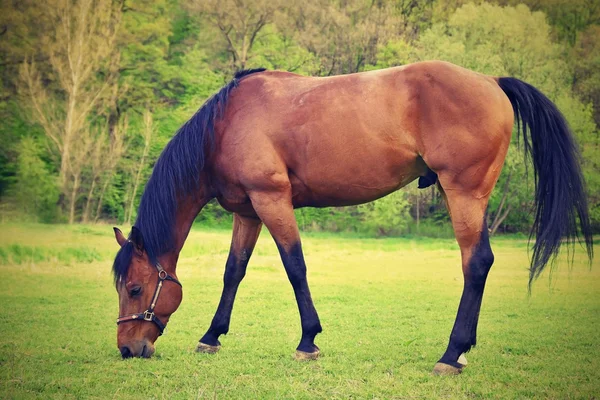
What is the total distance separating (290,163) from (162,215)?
52.8 inches

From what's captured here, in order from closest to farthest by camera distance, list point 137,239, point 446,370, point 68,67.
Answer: point 446,370 → point 137,239 → point 68,67

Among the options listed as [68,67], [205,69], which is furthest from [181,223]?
[205,69]

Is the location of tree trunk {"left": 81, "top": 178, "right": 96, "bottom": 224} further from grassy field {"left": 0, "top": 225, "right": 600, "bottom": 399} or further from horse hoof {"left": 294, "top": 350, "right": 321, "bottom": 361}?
horse hoof {"left": 294, "top": 350, "right": 321, "bottom": 361}

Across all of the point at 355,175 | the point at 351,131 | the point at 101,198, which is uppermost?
the point at 351,131

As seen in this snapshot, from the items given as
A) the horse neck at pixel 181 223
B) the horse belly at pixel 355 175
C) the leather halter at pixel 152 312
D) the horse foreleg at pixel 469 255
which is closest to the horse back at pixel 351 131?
the horse belly at pixel 355 175

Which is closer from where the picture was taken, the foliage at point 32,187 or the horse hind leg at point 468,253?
the horse hind leg at point 468,253

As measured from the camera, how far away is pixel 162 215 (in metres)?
6.06

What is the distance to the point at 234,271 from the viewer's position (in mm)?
6543

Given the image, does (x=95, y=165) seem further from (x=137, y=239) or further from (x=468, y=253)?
(x=468, y=253)

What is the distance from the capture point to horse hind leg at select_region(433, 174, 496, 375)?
17.6 feet

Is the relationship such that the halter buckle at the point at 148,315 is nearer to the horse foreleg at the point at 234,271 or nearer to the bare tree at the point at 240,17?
the horse foreleg at the point at 234,271

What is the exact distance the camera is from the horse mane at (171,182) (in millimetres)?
6020

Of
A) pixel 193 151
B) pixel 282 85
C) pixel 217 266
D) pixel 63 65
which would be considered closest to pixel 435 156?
pixel 282 85

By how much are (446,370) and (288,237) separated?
6.04 feet
